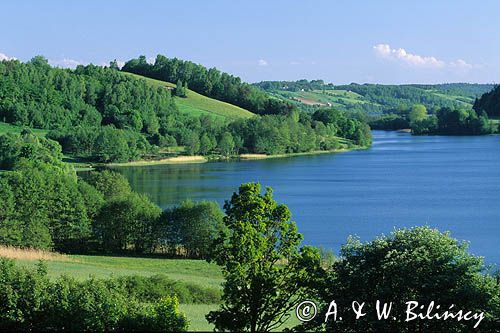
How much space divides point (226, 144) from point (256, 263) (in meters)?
106

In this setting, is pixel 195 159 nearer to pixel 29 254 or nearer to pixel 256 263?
pixel 29 254

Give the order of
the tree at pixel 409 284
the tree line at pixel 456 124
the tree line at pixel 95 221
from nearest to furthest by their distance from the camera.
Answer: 1. the tree at pixel 409 284
2. the tree line at pixel 95 221
3. the tree line at pixel 456 124

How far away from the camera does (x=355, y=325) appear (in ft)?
48.5

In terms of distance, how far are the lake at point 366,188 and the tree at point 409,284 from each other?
23.5 metres

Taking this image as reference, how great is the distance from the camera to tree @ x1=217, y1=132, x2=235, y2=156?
398ft

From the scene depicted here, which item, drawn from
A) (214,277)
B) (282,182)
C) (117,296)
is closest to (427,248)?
(117,296)

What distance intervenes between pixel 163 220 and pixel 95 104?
99.8 meters

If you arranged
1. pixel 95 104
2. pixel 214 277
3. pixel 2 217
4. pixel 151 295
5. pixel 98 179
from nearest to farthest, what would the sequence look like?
pixel 151 295
pixel 214 277
pixel 2 217
pixel 98 179
pixel 95 104

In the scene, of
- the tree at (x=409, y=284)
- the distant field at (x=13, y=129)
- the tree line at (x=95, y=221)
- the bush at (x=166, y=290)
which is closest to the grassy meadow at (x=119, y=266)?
the bush at (x=166, y=290)

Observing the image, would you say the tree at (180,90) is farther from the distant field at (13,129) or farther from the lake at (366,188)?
the distant field at (13,129)

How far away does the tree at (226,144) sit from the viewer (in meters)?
121

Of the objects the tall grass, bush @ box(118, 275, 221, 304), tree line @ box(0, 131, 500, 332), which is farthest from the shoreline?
tree line @ box(0, 131, 500, 332)

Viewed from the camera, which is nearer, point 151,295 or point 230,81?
point 151,295

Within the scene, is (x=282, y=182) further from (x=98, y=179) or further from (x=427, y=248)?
(x=427, y=248)
